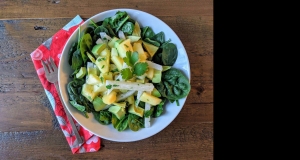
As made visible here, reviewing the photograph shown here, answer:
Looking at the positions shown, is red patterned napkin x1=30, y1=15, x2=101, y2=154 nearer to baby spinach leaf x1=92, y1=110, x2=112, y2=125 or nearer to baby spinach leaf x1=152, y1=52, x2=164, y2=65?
baby spinach leaf x1=92, y1=110, x2=112, y2=125

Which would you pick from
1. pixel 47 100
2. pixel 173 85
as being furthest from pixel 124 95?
pixel 47 100

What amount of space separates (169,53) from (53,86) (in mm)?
377

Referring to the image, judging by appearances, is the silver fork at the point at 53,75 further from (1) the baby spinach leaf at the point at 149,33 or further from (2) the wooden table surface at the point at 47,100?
(1) the baby spinach leaf at the point at 149,33

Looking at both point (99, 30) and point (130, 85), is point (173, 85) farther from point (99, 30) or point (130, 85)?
point (99, 30)

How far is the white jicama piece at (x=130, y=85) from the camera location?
1.01 metres

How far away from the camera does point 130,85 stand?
102cm

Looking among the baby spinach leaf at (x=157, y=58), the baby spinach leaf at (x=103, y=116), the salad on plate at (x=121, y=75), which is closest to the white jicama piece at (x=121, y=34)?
the salad on plate at (x=121, y=75)

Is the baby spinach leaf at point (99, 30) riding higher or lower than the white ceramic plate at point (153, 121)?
higher

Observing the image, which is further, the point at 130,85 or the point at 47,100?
the point at 47,100

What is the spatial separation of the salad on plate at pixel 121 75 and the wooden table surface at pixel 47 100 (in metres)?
0.10

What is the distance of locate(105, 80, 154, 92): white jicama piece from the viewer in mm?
1006

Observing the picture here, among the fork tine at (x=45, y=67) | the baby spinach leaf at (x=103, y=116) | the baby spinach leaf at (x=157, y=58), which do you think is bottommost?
the baby spinach leaf at (x=103, y=116)
